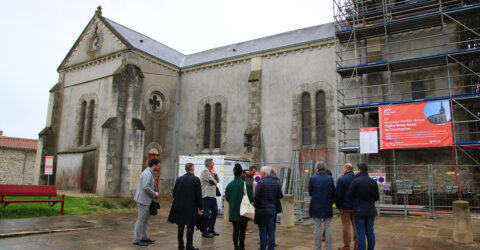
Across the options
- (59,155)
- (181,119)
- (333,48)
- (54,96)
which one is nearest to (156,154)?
(181,119)

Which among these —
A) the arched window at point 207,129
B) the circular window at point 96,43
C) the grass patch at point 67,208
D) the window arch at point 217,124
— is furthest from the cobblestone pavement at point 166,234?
the circular window at point 96,43

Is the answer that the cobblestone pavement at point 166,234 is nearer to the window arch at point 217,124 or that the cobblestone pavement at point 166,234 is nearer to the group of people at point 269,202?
the group of people at point 269,202

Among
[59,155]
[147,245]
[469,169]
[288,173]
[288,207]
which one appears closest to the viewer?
[147,245]

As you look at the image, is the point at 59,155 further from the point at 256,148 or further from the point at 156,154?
the point at 256,148

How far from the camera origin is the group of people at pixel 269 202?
6.34 m

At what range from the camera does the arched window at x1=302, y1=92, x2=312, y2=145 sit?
18.0 meters

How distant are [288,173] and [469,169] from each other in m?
7.65

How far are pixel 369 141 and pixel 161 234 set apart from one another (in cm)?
989

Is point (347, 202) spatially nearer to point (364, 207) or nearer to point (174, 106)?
point (364, 207)

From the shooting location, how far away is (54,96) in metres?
22.8

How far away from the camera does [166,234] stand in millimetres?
8750

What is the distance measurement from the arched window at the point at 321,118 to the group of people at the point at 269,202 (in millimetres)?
10609

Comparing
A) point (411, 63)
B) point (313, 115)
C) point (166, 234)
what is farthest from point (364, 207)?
point (313, 115)

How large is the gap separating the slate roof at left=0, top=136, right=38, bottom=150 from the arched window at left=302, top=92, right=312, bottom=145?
81.8ft
